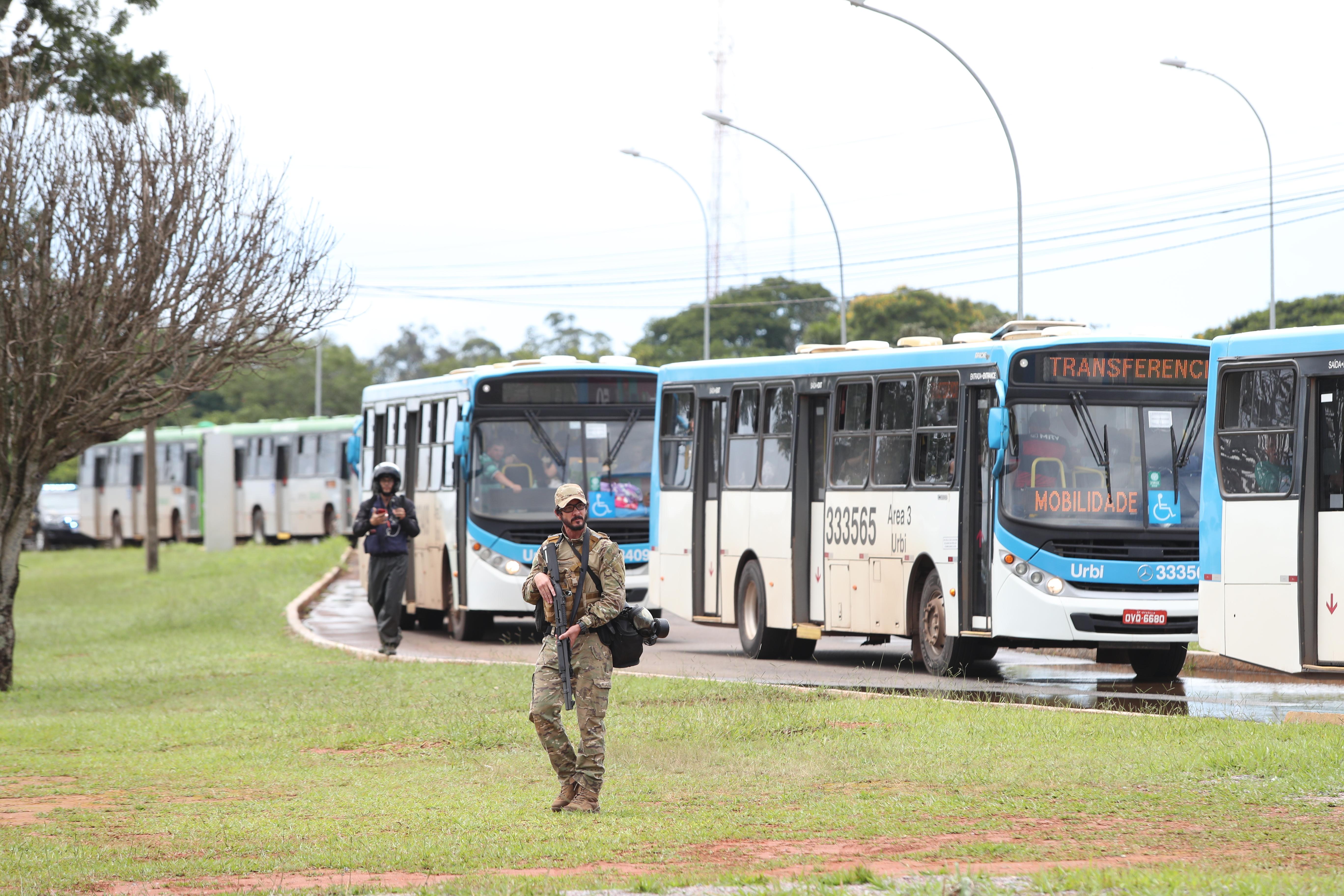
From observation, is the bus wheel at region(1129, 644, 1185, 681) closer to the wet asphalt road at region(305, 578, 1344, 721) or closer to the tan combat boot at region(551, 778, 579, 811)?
the wet asphalt road at region(305, 578, 1344, 721)

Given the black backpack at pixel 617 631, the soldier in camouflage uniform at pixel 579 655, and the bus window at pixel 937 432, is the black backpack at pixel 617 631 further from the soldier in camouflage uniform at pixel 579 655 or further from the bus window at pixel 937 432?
the bus window at pixel 937 432

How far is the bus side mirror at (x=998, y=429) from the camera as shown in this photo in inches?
679

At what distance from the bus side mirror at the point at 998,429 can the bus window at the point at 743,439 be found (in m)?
4.38

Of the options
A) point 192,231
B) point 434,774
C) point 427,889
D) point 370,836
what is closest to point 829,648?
point 192,231

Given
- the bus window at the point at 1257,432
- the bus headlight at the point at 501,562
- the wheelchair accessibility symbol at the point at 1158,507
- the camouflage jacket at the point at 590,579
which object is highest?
the bus window at the point at 1257,432

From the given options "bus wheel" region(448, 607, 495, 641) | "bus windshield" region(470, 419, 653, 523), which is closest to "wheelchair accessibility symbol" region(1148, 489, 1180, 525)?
"bus windshield" region(470, 419, 653, 523)

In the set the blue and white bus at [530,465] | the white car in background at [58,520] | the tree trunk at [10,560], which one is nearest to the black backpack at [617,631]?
the tree trunk at [10,560]

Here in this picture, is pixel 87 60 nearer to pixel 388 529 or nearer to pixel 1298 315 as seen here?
pixel 388 529

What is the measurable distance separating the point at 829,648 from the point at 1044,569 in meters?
6.32

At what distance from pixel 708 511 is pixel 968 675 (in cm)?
426

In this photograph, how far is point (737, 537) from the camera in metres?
21.6

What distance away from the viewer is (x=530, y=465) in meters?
23.4

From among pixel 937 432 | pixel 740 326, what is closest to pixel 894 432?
pixel 937 432

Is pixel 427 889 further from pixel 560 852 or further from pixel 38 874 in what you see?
pixel 38 874
